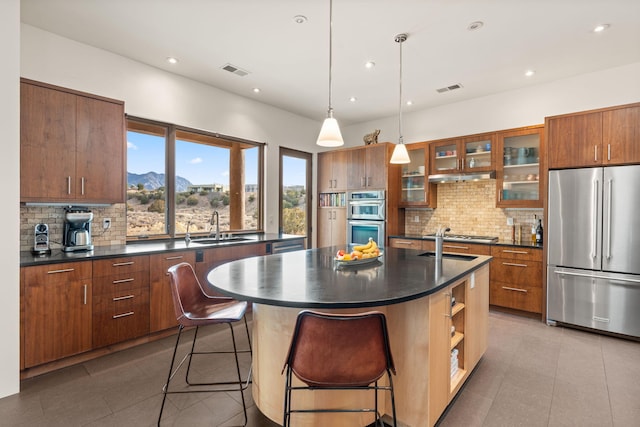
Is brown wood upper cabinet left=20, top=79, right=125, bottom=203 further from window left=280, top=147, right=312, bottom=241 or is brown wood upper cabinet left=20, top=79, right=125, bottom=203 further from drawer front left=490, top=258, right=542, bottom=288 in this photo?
drawer front left=490, top=258, right=542, bottom=288

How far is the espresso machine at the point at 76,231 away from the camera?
298cm

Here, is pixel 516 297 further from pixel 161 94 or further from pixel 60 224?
pixel 60 224

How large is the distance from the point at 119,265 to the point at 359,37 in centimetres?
318

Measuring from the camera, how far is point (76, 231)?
303 centimetres

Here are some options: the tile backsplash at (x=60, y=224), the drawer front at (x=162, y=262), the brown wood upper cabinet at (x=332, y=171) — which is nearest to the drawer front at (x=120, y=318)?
the drawer front at (x=162, y=262)

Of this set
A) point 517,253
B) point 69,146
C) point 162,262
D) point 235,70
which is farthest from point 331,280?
point 517,253

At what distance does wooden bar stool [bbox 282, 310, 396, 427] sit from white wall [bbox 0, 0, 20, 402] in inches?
90.3

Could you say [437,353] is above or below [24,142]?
below

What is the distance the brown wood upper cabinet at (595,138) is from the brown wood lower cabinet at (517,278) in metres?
1.14

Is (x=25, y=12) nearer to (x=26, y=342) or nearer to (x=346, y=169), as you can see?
(x=26, y=342)

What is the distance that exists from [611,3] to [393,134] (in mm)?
3365

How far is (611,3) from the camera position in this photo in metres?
2.58

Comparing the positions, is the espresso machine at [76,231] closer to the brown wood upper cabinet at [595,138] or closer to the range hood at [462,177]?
the range hood at [462,177]

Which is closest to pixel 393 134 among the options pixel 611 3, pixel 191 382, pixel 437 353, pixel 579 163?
pixel 579 163
